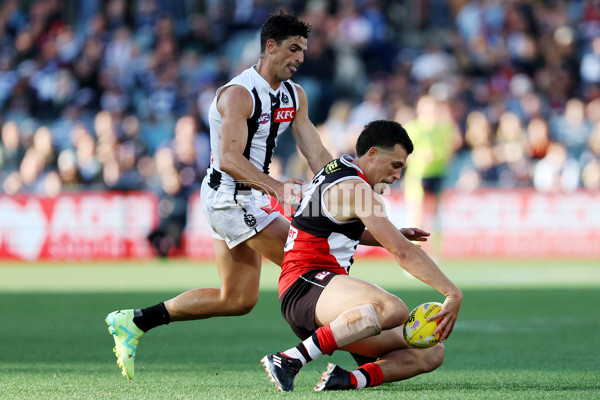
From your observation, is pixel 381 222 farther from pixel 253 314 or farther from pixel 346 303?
pixel 253 314

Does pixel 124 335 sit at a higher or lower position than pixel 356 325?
lower

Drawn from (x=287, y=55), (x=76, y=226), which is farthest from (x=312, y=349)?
(x=76, y=226)

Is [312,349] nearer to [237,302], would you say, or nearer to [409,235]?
[409,235]

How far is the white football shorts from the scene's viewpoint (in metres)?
6.65

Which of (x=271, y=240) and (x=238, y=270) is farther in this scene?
(x=238, y=270)

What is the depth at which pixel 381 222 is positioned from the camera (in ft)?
17.7

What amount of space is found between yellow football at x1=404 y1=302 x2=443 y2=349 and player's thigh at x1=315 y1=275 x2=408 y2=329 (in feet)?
0.27

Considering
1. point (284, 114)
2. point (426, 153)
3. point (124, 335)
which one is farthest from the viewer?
point (426, 153)

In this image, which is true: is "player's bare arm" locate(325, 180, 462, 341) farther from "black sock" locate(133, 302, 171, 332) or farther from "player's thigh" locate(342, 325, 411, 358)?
"black sock" locate(133, 302, 171, 332)

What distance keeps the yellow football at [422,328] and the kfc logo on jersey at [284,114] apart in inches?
77.7

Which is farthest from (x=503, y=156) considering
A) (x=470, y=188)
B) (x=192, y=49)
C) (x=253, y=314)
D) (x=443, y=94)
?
(x=253, y=314)

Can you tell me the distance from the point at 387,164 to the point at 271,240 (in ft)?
4.22

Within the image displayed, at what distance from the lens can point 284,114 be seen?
6.94m

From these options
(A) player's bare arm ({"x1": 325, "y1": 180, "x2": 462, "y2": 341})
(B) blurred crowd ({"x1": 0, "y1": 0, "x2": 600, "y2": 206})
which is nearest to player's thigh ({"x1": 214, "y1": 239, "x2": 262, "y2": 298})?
(A) player's bare arm ({"x1": 325, "y1": 180, "x2": 462, "y2": 341})
